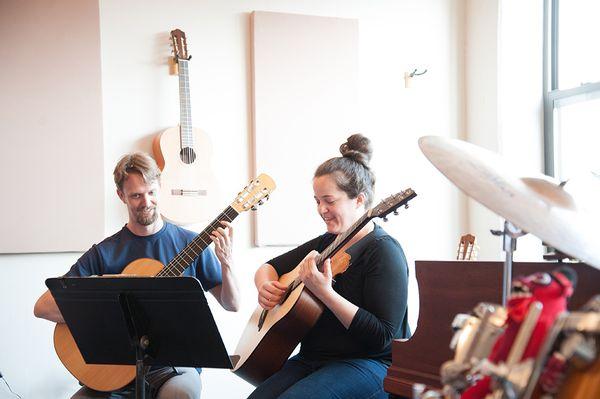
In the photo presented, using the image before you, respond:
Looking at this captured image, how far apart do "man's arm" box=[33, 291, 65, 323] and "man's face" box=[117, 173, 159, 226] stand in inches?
17.2

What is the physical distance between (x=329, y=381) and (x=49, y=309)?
3.87 ft

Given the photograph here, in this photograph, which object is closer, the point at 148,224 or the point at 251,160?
the point at 148,224

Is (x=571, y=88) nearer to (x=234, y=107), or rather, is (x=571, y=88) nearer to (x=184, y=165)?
(x=234, y=107)

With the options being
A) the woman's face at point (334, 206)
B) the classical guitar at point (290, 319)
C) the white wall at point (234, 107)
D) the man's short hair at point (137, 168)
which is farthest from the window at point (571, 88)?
the man's short hair at point (137, 168)

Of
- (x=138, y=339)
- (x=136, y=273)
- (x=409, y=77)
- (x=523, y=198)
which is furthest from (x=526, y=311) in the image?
(x=409, y=77)

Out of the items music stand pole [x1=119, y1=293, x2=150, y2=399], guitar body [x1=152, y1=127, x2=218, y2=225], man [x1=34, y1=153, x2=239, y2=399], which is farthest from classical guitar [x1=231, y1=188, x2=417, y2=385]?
guitar body [x1=152, y1=127, x2=218, y2=225]

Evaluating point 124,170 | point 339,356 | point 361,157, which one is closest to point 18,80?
point 124,170

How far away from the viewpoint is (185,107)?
11.0 ft

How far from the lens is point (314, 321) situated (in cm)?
224

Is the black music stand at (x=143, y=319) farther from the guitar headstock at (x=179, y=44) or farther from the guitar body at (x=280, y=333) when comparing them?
the guitar headstock at (x=179, y=44)

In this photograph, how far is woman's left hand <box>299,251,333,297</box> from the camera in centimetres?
214

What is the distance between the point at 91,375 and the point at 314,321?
0.88m

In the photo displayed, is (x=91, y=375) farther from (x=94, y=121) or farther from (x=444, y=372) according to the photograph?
(x=444, y=372)

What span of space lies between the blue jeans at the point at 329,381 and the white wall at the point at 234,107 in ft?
4.16
